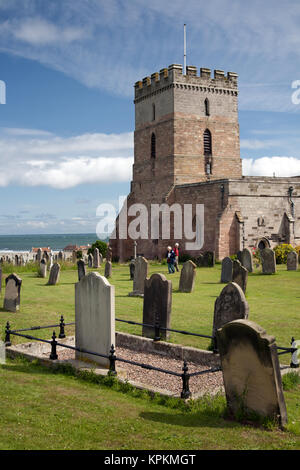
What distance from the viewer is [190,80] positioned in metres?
39.9

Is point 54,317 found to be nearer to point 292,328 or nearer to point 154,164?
point 292,328

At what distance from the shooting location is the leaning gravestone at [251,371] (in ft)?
18.2

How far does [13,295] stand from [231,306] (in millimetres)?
7120

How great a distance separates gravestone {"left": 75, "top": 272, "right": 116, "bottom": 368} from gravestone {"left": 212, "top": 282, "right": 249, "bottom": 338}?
2106mm

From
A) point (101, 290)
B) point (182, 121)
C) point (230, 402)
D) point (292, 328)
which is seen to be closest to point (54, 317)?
point (101, 290)

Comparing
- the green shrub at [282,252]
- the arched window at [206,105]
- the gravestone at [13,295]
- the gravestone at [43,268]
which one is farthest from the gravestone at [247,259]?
the arched window at [206,105]

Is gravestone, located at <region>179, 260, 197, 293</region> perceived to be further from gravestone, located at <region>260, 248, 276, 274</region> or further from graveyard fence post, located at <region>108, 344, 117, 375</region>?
graveyard fence post, located at <region>108, 344, 117, 375</region>

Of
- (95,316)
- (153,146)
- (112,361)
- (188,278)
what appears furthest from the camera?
(153,146)

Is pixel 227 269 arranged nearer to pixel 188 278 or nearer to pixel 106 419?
pixel 188 278

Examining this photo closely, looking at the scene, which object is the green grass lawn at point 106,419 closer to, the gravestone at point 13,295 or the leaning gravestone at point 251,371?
the leaning gravestone at point 251,371

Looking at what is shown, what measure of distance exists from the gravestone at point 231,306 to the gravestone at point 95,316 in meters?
2.11

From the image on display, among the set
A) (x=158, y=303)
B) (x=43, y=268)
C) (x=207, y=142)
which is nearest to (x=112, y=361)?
(x=158, y=303)

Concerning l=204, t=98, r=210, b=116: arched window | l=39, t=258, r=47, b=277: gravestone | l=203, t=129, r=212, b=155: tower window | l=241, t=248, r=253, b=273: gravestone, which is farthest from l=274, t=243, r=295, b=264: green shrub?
l=204, t=98, r=210, b=116: arched window

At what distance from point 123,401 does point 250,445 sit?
205cm
